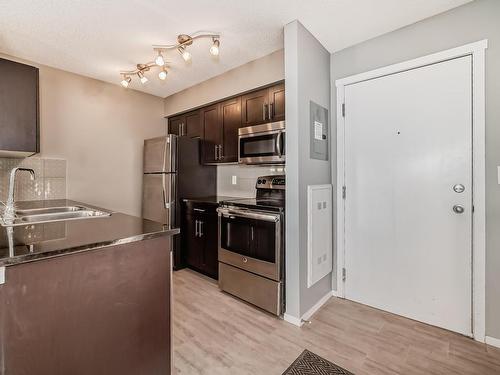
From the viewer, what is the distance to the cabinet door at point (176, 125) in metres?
3.95

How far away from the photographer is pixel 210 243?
293 centimetres

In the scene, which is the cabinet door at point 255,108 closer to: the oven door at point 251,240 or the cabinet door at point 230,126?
the cabinet door at point 230,126

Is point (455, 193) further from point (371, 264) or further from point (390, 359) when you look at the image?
point (390, 359)

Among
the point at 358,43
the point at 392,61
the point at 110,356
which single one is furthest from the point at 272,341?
the point at 358,43

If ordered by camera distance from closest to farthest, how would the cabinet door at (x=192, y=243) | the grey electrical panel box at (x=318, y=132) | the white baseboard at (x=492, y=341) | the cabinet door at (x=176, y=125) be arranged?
1. the white baseboard at (x=492, y=341)
2. the grey electrical panel box at (x=318, y=132)
3. the cabinet door at (x=192, y=243)
4. the cabinet door at (x=176, y=125)

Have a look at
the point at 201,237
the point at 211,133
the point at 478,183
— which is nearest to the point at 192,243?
the point at 201,237

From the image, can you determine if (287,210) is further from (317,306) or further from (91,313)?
(91,313)

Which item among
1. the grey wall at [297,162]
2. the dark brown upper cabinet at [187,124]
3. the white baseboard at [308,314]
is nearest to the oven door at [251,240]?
the grey wall at [297,162]

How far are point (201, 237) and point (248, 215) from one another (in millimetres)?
962

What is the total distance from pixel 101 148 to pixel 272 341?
3.23 meters

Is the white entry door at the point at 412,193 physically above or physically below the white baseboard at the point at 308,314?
above

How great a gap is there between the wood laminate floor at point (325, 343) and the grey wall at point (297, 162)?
26 cm

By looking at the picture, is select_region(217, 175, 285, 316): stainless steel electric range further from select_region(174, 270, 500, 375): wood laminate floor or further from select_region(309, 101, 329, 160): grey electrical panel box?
select_region(309, 101, 329, 160): grey electrical panel box

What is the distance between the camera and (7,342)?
898mm
